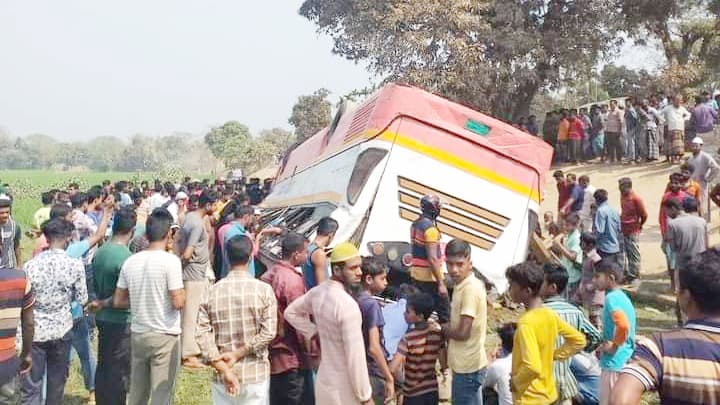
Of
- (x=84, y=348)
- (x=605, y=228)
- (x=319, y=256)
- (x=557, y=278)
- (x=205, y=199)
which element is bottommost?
(x=84, y=348)

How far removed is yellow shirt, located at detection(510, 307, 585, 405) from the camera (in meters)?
3.66

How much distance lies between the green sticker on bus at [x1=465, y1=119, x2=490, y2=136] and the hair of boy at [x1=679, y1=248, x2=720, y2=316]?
231 inches

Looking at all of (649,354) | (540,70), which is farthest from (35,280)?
(540,70)

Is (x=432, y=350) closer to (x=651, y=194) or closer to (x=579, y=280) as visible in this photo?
(x=579, y=280)

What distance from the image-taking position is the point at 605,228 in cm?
914

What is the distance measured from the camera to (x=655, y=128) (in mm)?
16641

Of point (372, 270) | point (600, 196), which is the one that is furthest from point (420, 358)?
point (600, 196)

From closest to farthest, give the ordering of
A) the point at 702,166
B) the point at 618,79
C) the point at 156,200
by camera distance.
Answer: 1. the point at 702,166
2. the point at 156,200
3. the point at 618,79

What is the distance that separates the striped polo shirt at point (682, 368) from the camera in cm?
238

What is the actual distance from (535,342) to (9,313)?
3.03 meters

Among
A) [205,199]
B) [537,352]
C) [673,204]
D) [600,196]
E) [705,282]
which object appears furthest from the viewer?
[600,196]

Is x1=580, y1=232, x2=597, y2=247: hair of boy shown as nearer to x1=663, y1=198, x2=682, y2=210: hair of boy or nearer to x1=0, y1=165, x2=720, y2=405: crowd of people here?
x1=663, y1=198, x2=682, y2=210: hair of boy

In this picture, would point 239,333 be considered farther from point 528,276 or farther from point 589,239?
point 589,239

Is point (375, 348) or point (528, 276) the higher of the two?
point (528, 276)
